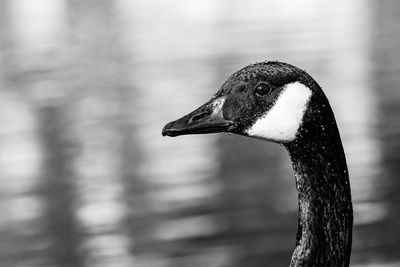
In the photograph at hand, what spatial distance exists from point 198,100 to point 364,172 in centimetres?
226

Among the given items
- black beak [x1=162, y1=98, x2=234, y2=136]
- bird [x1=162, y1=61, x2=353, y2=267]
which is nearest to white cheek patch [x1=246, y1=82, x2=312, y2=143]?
bird [x1=162, y1=61, x2=353, y2=267]

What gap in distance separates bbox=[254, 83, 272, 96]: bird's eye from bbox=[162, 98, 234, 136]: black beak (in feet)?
0.43

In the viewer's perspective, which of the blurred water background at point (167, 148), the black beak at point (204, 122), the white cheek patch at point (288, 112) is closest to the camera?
the white cheek patch at point (288, 112)

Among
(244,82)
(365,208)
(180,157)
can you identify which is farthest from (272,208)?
(244,82)

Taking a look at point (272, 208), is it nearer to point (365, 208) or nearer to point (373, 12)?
point (365, 208)

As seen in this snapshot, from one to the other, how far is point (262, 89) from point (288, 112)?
0.42 ft

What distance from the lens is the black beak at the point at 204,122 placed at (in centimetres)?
276

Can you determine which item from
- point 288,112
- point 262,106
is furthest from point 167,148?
point 288,112

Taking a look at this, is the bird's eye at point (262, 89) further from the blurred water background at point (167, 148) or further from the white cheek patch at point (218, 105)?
the blurred water background at point (167, 148)

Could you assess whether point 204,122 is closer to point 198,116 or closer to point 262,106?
point 198,116

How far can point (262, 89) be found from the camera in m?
2.70

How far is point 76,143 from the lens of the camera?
7.52 metres

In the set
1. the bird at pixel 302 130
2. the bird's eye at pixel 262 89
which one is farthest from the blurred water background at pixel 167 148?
the bird's eye at pixel 262 89

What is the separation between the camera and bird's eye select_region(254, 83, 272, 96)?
8.81ft
